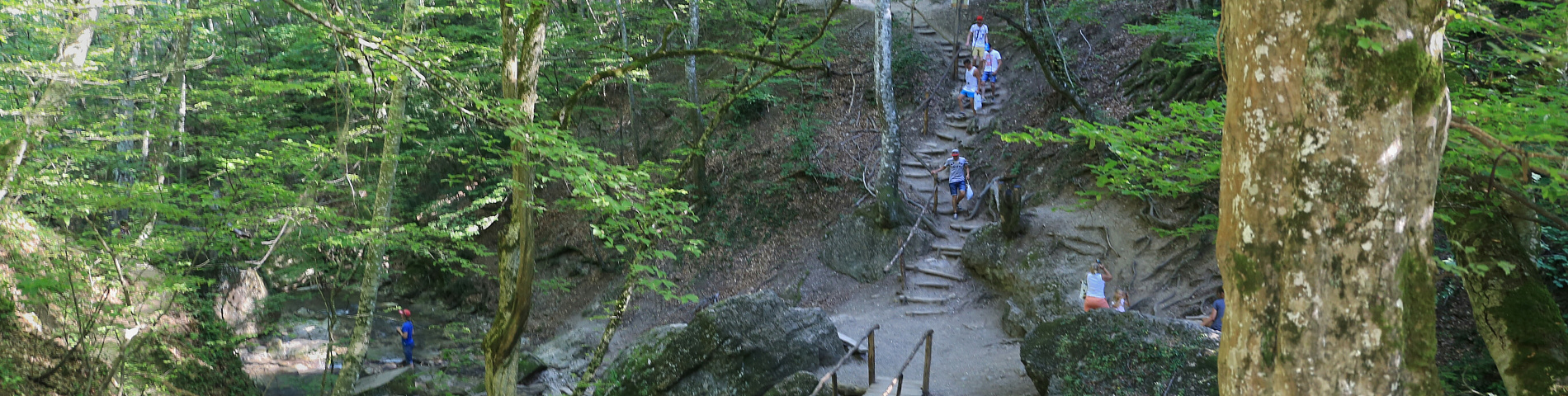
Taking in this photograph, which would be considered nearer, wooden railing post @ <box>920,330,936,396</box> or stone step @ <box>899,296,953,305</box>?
wooden railing post @ <box>920,330,936,396</box>

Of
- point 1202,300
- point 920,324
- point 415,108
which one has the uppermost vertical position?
point 415,108

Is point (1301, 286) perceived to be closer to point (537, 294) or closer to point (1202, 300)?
point (1202, 300)

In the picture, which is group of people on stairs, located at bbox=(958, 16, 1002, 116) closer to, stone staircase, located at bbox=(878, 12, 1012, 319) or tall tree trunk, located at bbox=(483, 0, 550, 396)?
stone staircase, located at bbox=(878, 12, 1012, 319)

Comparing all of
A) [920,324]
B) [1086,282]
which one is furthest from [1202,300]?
[920,324]

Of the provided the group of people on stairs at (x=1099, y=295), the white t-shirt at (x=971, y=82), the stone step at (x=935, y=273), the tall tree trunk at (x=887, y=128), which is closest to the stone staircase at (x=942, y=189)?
the stone step at (x=935, y=273)

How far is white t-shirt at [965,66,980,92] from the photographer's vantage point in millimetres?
17797

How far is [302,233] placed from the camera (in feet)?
35.5

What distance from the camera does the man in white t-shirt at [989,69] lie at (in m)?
17.9

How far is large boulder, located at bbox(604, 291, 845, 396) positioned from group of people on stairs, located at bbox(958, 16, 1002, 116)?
9.63 metres

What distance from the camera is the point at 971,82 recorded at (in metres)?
17.8

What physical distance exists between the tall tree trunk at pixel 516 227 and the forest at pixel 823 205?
38 mm

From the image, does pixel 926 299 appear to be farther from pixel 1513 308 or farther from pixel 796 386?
pixel 1513 308

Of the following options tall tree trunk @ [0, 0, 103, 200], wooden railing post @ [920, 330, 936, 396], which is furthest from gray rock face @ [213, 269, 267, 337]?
wooden railing post @ [920, 330, 936, 396]

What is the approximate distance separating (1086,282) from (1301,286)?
8.12 metres
